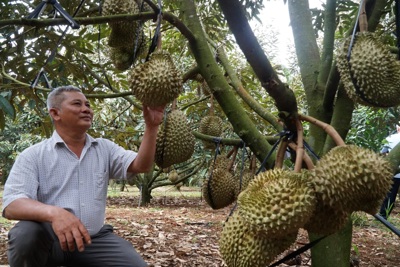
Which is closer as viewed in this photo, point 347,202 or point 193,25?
point 347,202

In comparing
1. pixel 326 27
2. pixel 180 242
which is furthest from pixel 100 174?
pixel 180 242


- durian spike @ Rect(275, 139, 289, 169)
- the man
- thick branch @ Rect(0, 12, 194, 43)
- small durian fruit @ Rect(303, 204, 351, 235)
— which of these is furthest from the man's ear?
small durian fruit @ Rect(303, 204, 351, 235)

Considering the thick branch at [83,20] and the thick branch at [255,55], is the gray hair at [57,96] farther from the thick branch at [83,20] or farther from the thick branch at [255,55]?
the thick branch at [255,55]

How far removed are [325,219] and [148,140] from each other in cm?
85

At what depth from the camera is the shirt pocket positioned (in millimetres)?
1973

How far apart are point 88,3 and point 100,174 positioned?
3.63ft

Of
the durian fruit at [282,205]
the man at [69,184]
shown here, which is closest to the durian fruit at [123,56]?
the man at [69,184]

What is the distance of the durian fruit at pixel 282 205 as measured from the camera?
0.98 m

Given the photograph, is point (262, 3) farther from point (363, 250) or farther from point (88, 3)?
point (363, 250)

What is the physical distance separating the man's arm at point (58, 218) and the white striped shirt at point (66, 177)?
92mm

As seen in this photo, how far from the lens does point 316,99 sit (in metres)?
1.77

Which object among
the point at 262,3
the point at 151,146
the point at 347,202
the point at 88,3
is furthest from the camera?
the point at 262,3

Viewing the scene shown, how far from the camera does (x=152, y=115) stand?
161cm

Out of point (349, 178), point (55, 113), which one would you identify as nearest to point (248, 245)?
point (349, 178)
